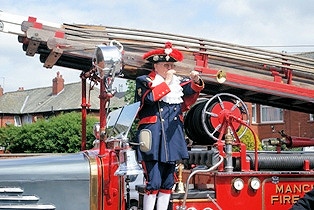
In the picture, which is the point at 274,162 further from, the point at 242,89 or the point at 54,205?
the point at 54,205

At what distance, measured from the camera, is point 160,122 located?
153 inches

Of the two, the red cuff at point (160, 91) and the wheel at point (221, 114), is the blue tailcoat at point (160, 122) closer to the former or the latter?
the red cuff at point (160, 91)

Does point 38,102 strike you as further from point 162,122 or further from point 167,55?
point 162,122

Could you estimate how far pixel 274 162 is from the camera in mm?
4422

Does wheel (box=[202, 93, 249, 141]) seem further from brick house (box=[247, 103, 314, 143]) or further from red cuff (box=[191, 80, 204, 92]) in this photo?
brick house (box=[247, 103, 314, 143])

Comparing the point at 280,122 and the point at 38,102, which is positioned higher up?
the point at 38,102

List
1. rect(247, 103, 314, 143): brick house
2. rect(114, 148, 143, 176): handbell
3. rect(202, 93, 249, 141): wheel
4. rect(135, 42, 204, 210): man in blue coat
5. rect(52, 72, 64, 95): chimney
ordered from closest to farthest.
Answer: rect(114, 148, 143, 176): handbell < rect(135, 42, 204, 210): man in blue coat < rect(202, 93, 249, 141): wheel < rect(247, 103, 314, 143): brick house < rect(52, 72, 64, 95): chimney

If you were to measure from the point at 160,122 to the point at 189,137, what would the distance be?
92cm

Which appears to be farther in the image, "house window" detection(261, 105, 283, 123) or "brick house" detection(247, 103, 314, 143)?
"house window" detection(261, 105, 283, 123)

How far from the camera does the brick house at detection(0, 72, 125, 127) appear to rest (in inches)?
1830

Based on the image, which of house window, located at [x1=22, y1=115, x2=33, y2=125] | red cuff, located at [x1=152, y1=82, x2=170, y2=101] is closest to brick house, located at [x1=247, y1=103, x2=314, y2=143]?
red cuff, located at [x1=152, y1=82, x2=170, y2=101]

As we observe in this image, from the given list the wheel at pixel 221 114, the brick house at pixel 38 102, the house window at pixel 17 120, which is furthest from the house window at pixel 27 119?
the wheel at pixel 221 114

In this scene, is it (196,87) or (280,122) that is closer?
(196,87)

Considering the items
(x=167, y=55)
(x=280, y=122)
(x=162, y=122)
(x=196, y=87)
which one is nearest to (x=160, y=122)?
(x=162, y=122)
